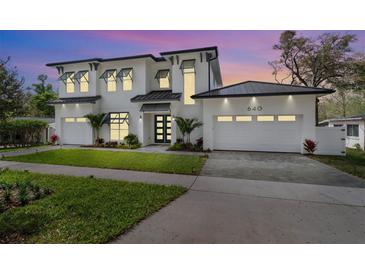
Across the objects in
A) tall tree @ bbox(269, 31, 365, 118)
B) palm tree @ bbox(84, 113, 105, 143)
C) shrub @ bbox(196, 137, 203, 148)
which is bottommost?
shrub @ bbox(196, 137, 203, 148)

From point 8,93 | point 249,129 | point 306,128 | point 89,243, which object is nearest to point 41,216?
point 89,243

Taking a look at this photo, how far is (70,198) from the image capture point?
492cm

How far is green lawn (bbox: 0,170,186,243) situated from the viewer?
3260 millimetres

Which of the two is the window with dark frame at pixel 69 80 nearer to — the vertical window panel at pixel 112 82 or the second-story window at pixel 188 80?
the vertical window panel at pixel 112 82

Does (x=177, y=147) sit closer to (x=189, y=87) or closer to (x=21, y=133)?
(x=189, y=87)

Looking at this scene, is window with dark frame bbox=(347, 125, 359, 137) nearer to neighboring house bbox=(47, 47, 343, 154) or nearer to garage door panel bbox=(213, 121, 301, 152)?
neighboring house bbox=(47, 47, 343, 154)

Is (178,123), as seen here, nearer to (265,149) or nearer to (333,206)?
(265,149)

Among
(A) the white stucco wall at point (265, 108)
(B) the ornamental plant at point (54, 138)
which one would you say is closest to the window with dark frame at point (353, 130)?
(A) the white stucco wall at point (265, 108)

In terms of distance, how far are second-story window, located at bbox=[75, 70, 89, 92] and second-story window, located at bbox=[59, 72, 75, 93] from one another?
2.02 feet

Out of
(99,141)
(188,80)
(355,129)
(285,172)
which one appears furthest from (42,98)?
(355,129)

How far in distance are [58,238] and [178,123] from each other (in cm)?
1133

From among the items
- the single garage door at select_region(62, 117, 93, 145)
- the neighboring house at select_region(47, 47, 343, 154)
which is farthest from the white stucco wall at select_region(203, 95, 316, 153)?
the single garage door at select_region(62, 117, 93, 145)

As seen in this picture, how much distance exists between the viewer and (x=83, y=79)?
17.2 meters

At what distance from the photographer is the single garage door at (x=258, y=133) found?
1241 cm
